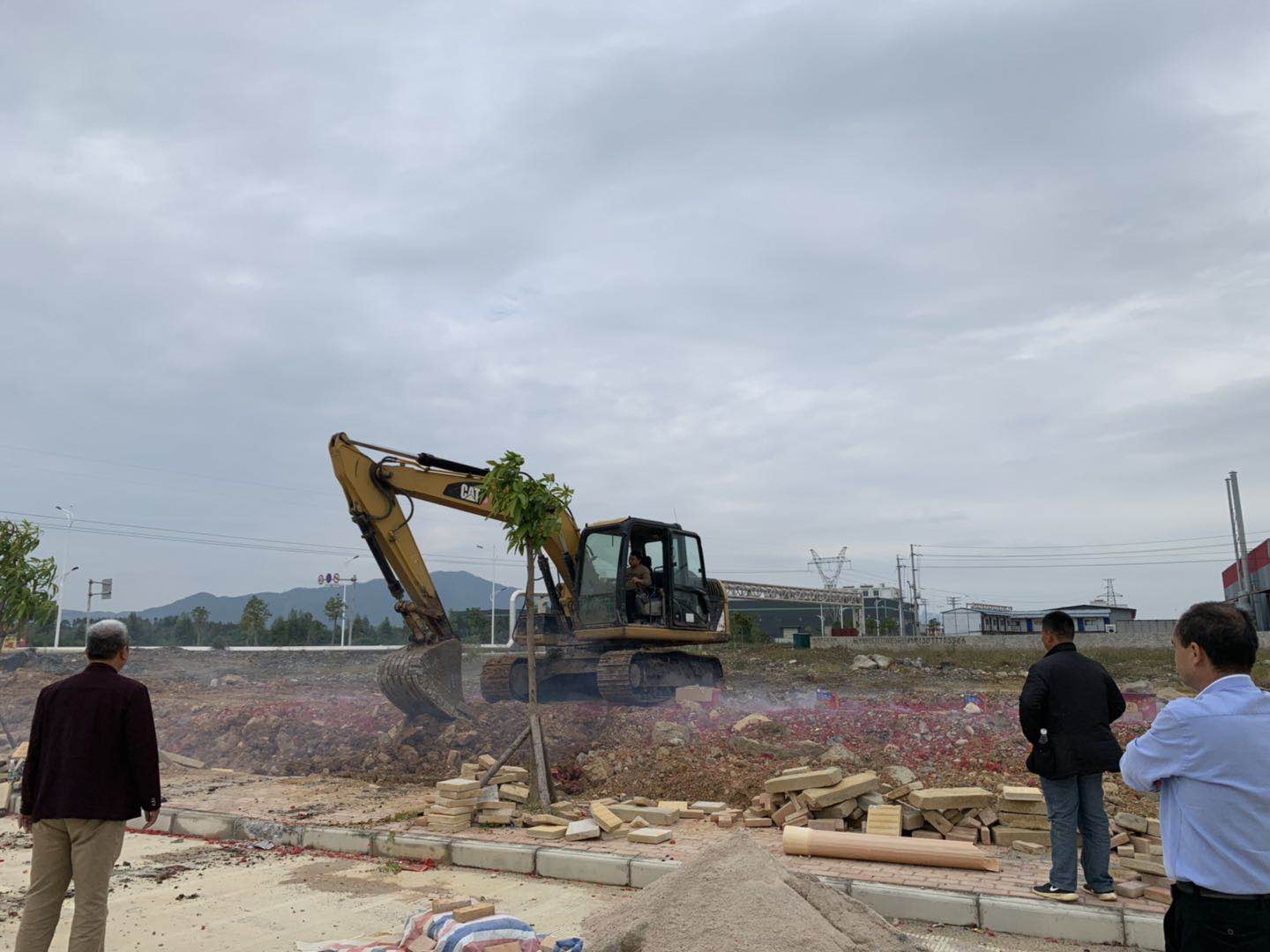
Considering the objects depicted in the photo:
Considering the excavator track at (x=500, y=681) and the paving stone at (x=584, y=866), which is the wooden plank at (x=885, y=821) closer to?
the paving stone at (x=584, y=866)

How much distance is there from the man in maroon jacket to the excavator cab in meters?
10.4

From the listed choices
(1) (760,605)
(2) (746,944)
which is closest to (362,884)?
(2) (746,944)

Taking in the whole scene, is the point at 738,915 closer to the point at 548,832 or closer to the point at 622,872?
the point at 622,872

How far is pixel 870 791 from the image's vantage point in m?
7.92

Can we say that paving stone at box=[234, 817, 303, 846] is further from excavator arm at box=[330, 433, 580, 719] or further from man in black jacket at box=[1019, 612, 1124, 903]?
man in black jacket at box=[1019, 612, 1124, 903]

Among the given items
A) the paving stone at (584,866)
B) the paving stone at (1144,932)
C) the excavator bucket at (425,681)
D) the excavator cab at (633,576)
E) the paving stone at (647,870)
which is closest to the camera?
the paving stone at (1144,932)

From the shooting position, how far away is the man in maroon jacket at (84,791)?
4480 millimetres

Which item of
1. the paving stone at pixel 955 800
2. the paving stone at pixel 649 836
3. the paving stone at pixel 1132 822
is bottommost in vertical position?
the paving stone at pixel 649 836

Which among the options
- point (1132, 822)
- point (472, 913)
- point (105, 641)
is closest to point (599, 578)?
point (1132, 822)

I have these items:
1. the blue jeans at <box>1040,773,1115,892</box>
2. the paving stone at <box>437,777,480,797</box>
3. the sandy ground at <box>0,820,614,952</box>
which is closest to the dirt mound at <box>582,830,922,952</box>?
the sandy ground at <box>0,820,614,952</box>

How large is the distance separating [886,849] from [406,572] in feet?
27.1

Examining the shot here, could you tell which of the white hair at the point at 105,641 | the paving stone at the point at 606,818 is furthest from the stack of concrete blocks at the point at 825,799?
the white hair at the point at 105,641

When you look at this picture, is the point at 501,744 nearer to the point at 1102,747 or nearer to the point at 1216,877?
the point at 1102,747

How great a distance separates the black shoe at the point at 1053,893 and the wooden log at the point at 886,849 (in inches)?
27.7
